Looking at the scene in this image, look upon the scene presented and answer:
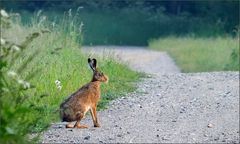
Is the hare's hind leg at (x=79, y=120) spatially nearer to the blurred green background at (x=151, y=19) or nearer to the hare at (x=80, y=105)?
the hare at (x=80, y=105)

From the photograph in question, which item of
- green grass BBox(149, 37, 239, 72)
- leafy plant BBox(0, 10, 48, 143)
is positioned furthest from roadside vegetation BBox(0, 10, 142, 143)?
green grass BBox(149, 37, 239, 72)

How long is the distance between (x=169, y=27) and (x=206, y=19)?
210 cm

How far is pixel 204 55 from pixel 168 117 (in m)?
17.8

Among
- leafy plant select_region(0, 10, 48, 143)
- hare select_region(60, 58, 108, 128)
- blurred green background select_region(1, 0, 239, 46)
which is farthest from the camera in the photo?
blurred green background select_region(1, 0, 239, 46)

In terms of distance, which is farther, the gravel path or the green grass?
the green grass

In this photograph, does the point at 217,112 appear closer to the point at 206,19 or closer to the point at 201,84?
the point at 201,84

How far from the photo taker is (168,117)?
496 inches

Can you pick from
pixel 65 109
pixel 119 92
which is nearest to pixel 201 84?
pixel 119 92

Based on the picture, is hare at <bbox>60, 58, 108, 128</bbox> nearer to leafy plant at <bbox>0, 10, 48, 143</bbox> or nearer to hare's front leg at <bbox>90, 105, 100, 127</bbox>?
hare's front leg at <bbox>90, 105, 100, 127</bbox>

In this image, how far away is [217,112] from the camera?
43.4 feet

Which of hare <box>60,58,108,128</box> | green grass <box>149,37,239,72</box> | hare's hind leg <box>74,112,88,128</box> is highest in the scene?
hare <box>60,58,108,128</box>

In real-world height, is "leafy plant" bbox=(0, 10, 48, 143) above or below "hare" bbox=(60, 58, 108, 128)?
above

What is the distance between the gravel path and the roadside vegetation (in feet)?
1.33

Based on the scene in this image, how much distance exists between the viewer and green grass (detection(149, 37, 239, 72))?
26.1 metres
